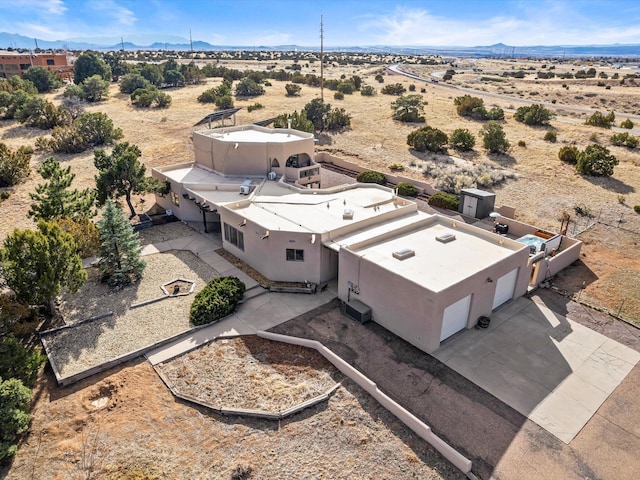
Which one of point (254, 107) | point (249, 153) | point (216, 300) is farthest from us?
Result: point (254, 107)

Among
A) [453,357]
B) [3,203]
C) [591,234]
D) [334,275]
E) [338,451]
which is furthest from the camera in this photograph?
[3,203]

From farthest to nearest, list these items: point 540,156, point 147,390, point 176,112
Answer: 1. point 176,112
2. point 540,156
3. point 147,390

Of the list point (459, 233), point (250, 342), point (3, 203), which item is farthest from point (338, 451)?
point (3, 203)

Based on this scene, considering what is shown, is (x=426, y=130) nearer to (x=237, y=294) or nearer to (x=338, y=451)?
(x=237, y=294)

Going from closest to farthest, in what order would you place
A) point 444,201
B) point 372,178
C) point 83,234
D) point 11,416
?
point 11,416
point 83,234
point 444,201
point 372,178

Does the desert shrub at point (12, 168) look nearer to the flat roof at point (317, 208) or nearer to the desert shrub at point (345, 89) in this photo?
the flat roof at point (317, 208)

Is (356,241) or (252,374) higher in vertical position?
(356,241)

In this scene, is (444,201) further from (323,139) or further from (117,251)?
(117,251)

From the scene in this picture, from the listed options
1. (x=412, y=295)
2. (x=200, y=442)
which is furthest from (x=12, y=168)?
(x=412, y=295)

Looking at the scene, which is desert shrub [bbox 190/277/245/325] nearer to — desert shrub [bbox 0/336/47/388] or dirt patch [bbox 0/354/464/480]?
dirt patch [bbox 0/354/464/480]
